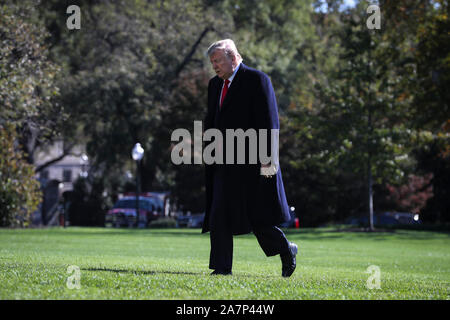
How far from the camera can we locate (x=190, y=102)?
1731 inches

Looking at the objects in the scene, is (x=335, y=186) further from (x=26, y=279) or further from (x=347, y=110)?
(x=26, y=279)

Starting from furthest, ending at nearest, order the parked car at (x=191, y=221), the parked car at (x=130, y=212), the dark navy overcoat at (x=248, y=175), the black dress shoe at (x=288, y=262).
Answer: the parked car at (x=191, y=221) → the parked car at (x=130, y=212) → the black dress shoe at (x=288, y=262) → the dark navy overcoat at (x=248, y=175)

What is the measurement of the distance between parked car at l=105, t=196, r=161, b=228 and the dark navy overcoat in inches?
1428

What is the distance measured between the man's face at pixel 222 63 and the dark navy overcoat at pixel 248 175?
0.14 meters

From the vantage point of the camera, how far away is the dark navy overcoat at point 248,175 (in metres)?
7.75

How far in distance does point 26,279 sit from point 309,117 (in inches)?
1143

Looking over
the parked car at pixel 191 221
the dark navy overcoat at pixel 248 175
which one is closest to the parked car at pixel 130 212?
the parked car at pixel 191 221

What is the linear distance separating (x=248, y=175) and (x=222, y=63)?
1252 millimetres

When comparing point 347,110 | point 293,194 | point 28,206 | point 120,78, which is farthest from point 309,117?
point 28,206

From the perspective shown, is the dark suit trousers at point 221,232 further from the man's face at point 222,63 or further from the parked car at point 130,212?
the parked car at point 130,212

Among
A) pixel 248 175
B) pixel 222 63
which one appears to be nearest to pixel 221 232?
pixel 248 175

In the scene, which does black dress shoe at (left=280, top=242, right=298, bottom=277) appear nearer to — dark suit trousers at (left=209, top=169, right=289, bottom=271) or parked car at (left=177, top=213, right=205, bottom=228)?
dark suit trousers at (left=209, top=169, right=289, bottom=271)

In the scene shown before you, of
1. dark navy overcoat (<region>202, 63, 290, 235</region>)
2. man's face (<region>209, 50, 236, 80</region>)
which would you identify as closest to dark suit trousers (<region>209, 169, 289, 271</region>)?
dark navy overcoat (<region>202, 63, 290, 235</region>)

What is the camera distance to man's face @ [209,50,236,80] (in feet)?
25.6
